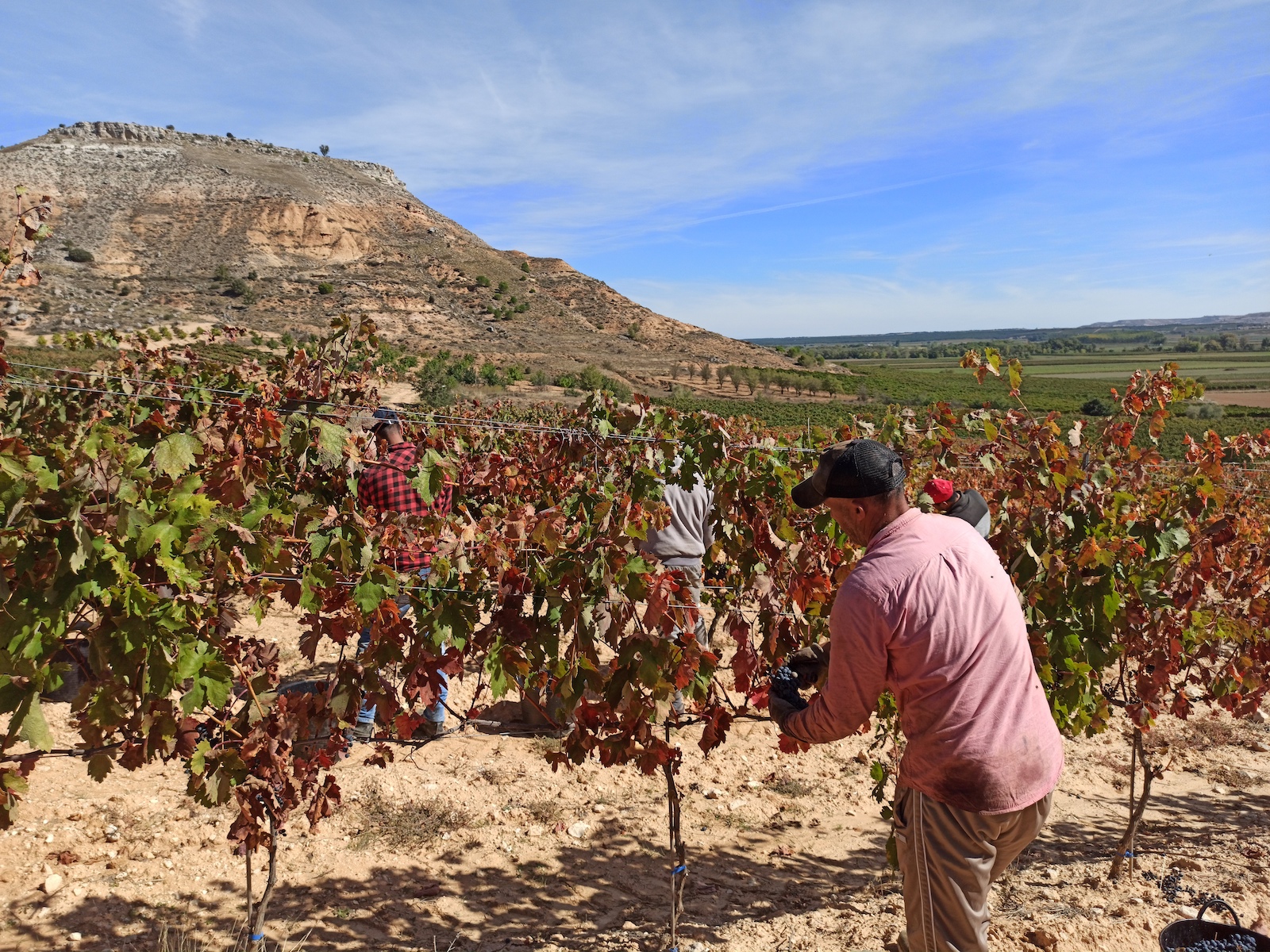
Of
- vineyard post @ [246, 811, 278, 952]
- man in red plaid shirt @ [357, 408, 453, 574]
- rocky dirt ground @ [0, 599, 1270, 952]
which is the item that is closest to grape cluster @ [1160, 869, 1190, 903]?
rocky dirt ground @ [0, 599, 1270, 952]

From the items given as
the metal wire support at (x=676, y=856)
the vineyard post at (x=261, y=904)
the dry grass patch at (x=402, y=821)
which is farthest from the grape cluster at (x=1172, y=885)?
the vineyard post at (x=261, y=904)

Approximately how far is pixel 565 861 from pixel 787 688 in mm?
2155

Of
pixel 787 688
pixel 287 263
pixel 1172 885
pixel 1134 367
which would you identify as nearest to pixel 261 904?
pixel 787 688

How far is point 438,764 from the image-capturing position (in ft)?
14.9

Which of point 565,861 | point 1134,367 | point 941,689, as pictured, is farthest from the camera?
point 1134,367

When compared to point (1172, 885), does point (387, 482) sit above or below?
above

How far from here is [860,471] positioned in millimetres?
1876

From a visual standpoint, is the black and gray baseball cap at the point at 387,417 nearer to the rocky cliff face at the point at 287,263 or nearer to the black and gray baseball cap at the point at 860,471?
the black and gray baseball cap at the point at 860,471

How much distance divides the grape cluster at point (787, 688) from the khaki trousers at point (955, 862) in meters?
0.33

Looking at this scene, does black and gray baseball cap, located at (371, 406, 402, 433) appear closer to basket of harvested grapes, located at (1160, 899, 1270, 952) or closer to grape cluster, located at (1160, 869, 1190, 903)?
basket of harvested grapes, located at (1160, 899, 1270, 952)

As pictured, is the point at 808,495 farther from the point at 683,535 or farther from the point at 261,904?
the point at 683,535

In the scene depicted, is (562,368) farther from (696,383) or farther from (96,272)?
(96,272)

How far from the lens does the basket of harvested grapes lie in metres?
2.38

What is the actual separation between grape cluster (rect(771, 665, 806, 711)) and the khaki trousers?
33 centimetres
